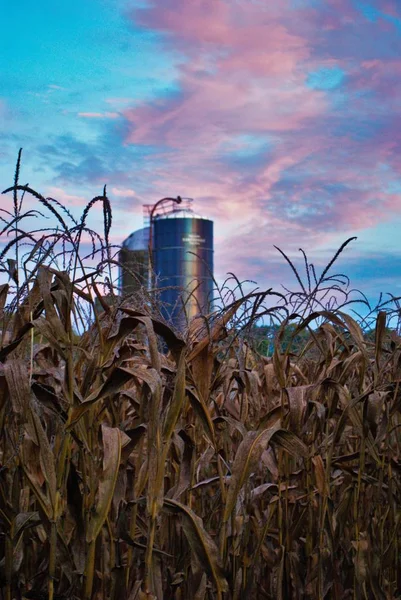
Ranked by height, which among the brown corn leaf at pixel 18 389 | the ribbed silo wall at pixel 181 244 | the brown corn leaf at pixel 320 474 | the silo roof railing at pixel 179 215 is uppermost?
the silo roof railing at pixel 179 215

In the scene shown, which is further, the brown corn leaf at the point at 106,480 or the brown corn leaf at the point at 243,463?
the brown corn leaf at the point at 243,463

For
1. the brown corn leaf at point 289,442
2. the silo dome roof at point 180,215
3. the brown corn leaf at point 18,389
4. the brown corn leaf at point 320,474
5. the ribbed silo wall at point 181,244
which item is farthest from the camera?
the silo dome roof at point 180,215

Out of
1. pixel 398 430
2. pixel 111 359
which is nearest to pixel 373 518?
pixel 398 430

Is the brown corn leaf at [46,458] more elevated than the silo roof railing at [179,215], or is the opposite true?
the silo roof railing at [179,215]

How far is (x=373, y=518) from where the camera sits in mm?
3896

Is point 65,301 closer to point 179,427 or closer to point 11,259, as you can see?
point 11,259

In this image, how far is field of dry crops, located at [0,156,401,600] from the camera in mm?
2479

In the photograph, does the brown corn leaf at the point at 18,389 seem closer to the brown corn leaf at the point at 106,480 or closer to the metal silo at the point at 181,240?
the brown corn leaf at the point at 106,480

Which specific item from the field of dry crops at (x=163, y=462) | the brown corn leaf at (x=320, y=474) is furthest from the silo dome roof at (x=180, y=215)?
the brown corn leaf at (x=320, y=474)

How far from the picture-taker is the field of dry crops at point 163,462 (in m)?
2.48

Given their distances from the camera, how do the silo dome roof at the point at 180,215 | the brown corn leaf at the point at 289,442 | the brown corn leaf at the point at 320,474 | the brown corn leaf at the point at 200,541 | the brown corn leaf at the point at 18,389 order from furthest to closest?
1. the silo dome roof at the point at 180,215
2. the brown corn leaf at the point at 320,474
3. the brown corn leaf at the point at 289,442
4. the brown corn leaf at the point at 200,541
5. the brown corn leaf at the point at 18,389

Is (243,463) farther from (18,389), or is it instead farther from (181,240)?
(181,240)

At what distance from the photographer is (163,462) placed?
2.44m

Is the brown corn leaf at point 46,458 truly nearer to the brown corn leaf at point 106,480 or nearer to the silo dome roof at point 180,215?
the brown corn leaf at point 106,480
